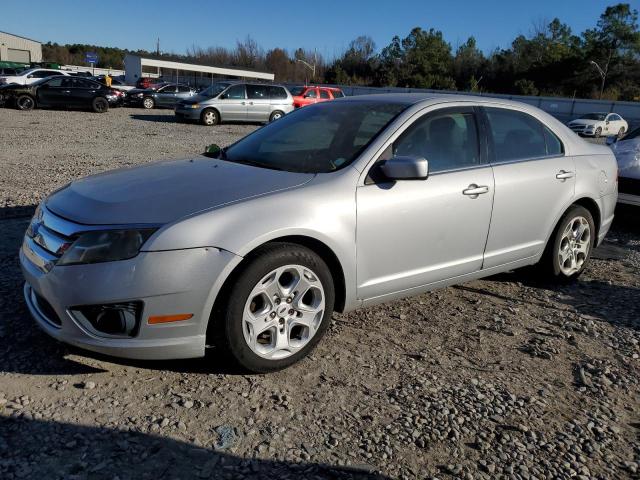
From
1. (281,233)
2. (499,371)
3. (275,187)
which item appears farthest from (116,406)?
(499,371)

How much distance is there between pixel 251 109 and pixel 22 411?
19285 millimetres

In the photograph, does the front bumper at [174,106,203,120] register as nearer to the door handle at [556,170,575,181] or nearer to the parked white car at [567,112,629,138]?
the door handle at [556,170,575,181]

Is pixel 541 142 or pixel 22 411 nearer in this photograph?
pixel 22 411

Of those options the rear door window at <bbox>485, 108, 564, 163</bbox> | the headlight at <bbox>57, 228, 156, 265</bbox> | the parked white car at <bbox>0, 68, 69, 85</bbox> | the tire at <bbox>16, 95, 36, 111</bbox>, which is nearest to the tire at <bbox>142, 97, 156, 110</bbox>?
the parked white car at <bbox>0, 68, 69, 85</bbox>

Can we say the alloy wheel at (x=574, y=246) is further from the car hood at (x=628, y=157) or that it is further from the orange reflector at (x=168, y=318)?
the orange reflector at (x=168, y=318)

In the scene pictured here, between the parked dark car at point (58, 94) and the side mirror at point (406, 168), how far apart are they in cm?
2212

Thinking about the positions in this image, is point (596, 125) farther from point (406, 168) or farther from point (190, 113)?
point (406, 168)

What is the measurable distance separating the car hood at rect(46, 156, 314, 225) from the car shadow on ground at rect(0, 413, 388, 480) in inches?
40.6

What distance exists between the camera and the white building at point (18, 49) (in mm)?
69812

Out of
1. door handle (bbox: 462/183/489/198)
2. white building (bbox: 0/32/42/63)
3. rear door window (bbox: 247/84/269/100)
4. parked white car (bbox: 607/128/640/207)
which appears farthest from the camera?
white building (bbox: 0/32/42/63)

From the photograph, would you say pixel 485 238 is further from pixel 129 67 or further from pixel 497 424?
pixel 129 67

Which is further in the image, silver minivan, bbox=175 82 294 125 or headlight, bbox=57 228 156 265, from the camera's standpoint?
silver minivan, bbox=175 82 294 125

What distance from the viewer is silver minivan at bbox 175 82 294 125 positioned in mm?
20469

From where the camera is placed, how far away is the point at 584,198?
4.89 m
